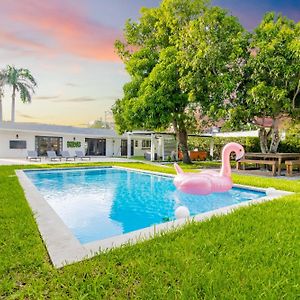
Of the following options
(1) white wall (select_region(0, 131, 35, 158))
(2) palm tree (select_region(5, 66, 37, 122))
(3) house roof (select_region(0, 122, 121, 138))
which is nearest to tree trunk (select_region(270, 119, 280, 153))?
(3) house roof (select_region(0, 122, 121, 138))

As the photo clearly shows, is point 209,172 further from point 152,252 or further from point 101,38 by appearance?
point 101,38

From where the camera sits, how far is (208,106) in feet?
61.4

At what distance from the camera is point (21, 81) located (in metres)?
41.8

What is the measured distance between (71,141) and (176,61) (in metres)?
18.2

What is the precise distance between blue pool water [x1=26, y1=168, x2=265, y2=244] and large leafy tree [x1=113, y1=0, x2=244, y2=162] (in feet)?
21.4

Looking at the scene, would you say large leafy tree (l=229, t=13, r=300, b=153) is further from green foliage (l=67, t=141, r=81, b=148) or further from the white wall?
the white wall

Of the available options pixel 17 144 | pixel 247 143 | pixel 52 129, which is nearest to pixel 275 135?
pixel 247 143

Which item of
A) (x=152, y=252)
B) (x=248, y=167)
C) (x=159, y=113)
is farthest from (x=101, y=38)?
(x=152, y=252)

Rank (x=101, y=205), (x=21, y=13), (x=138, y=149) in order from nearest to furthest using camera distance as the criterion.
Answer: (x=101, y=205), (x=21, y=13), (x=138, y=149)

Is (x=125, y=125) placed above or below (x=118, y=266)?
above

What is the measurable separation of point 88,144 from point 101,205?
2581 cm

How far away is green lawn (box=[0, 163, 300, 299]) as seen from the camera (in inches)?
122

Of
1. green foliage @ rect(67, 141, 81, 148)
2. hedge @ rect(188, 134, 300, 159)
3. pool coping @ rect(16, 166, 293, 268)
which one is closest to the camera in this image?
pool coping @ rect(16, 166, 293, 268)

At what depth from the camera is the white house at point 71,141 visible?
29.1 m
